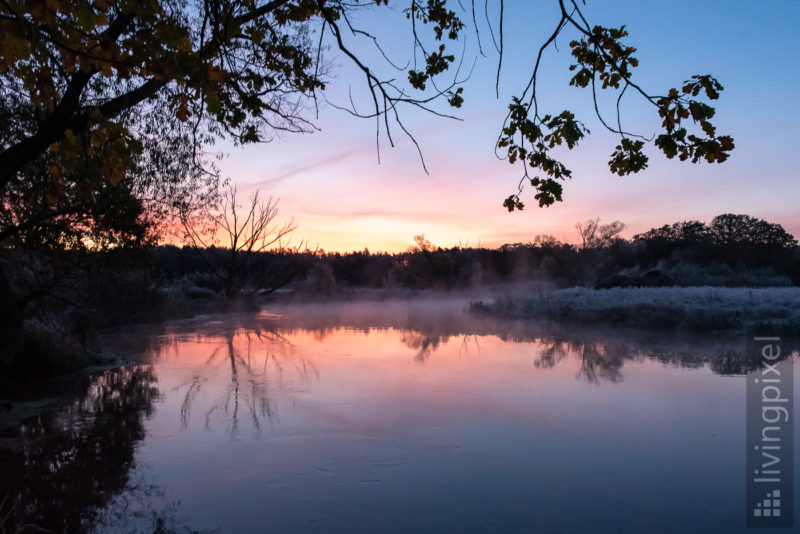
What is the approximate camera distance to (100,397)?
7.14 metres

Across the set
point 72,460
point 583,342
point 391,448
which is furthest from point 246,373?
point 583,342

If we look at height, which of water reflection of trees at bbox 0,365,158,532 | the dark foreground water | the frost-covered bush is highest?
the frost-covered bush

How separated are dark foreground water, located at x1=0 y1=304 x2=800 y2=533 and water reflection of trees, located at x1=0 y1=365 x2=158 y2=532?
2cm

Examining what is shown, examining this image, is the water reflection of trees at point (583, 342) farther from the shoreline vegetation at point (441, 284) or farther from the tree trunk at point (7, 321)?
the tree trunk at point (7, 321)

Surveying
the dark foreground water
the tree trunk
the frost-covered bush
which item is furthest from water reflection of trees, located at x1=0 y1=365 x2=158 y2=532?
the frost-covered bush

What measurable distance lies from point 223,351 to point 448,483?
8076mm

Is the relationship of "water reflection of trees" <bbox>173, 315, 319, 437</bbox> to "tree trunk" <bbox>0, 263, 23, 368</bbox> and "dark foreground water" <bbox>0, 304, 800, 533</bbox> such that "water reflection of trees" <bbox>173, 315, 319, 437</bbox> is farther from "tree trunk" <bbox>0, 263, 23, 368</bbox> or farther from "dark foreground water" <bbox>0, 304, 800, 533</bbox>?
"tree trunk" <bbox>0, 263, 23, 368</bbox>

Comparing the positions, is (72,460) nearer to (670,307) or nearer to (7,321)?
(7,321)

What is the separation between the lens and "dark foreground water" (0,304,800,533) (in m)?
3.60

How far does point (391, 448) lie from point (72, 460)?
281 cm

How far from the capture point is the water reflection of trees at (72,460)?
367 cm

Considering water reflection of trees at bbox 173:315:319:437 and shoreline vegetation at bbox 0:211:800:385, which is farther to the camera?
shoreline vegetation at bbox 0:211:800:385

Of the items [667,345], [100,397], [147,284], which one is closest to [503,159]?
[100,397]

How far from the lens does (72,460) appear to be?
15.3 ft
